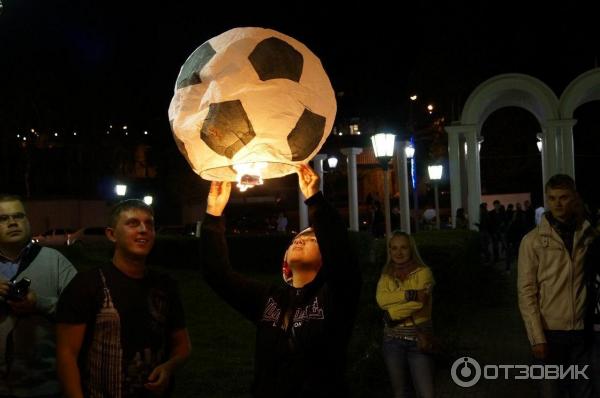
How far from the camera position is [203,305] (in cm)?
1588

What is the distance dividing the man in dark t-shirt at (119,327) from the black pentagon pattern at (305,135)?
94 cm

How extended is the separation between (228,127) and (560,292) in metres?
3.06

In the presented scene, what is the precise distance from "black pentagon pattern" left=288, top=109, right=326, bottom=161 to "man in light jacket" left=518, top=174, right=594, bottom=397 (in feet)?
7.86

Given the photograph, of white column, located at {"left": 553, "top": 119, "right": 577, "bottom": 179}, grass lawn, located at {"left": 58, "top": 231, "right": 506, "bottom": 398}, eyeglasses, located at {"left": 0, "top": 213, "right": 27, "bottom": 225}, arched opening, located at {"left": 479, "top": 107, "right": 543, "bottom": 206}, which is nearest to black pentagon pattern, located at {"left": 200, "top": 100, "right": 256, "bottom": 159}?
eyeglasses, located at {"left": 0, "top": 213, "right": 27, "bottom": 225}

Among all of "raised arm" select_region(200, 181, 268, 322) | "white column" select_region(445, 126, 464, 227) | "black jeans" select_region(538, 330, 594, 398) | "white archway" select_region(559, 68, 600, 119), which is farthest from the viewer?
"white column" select_region(445, 126, 464, 227)

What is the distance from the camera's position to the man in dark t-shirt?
3.71 m

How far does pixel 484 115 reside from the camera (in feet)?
81.8

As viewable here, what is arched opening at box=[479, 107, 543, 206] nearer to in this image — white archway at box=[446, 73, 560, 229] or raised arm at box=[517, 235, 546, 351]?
white archway at box=[446, 73, 560, 229]

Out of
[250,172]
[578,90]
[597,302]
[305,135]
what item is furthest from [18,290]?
[578,90]

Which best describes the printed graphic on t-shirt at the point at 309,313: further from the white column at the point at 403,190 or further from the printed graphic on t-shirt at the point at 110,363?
the white column at the point at 403,190

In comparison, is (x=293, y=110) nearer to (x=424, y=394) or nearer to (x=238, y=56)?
(x=238, y=56)

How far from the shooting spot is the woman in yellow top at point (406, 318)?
6.09m

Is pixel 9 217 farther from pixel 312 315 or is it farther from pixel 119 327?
pixel 312 315

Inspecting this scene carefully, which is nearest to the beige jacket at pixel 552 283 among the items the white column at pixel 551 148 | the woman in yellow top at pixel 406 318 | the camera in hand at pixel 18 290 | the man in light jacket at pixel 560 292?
the man in light jacket at pixel 560 292
